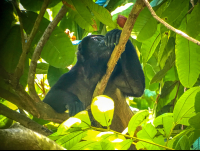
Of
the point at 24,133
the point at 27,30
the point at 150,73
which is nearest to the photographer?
the point at 24,133

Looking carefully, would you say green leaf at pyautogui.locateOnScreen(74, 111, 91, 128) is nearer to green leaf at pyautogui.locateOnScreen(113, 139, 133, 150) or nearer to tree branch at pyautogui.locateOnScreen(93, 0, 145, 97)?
green leaf at pyautogui.locateOnScreen(113, 139, 133, 150)

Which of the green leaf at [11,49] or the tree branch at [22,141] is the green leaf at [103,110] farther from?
the green leaf at [11,49]

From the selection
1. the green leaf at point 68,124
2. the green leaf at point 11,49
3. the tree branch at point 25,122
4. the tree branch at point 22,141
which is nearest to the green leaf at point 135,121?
the green leaf at point 68,124

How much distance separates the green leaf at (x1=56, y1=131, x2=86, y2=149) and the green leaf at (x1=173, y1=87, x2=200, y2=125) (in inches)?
13.9

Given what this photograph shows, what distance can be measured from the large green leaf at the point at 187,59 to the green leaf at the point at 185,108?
404mm

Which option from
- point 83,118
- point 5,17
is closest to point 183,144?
point 83,118

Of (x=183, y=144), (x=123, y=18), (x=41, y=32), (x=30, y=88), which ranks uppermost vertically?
(x=123, y=18)

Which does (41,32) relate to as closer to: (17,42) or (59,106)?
(17,42)

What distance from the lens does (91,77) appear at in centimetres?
214

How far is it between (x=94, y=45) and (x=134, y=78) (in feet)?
1.50

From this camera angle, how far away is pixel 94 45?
6.70 ft

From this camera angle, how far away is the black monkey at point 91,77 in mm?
1886

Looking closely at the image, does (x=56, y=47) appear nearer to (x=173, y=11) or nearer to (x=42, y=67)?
(x=42, y=67)

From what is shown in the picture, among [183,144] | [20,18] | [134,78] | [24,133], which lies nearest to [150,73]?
[134,78]
